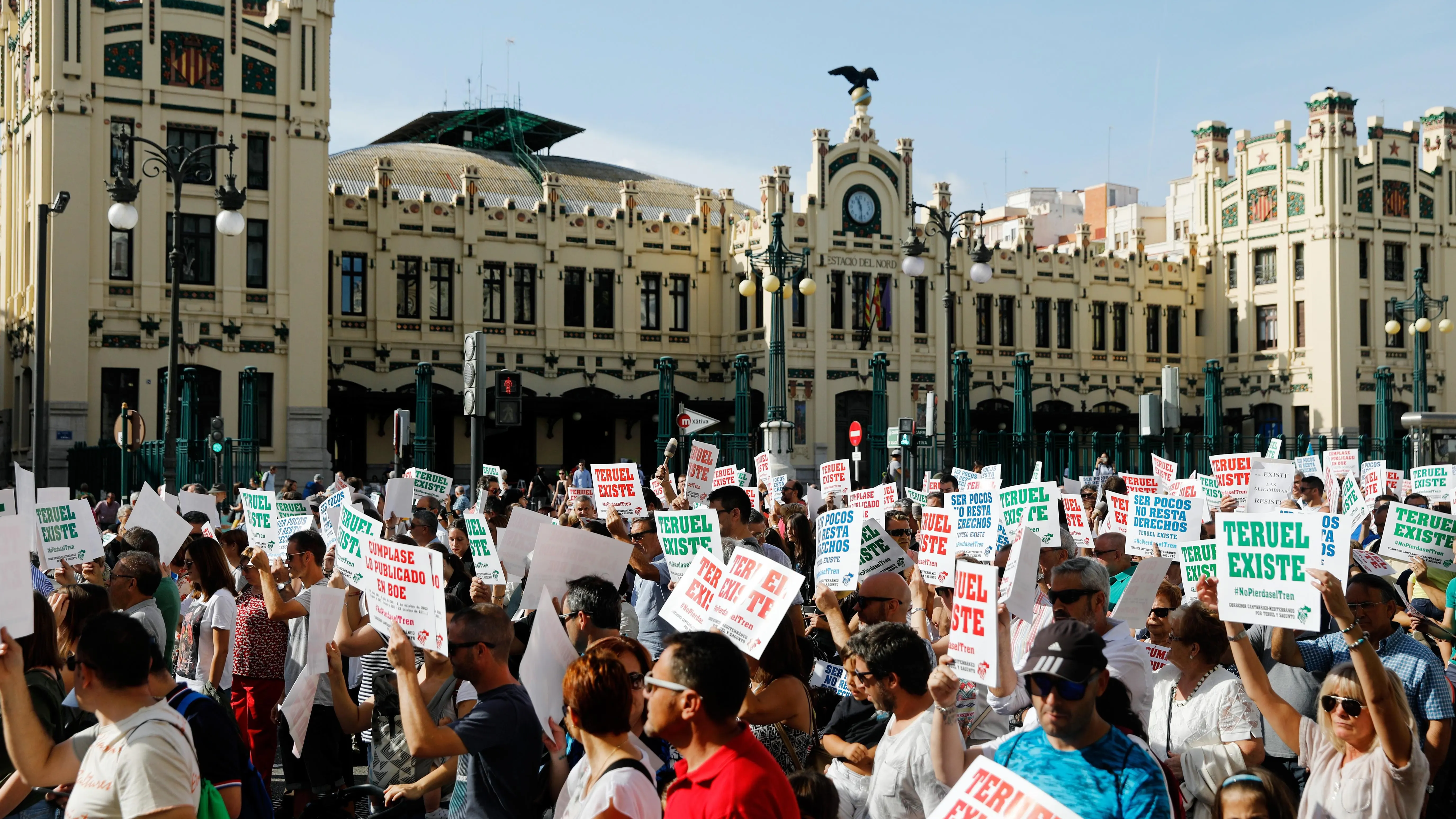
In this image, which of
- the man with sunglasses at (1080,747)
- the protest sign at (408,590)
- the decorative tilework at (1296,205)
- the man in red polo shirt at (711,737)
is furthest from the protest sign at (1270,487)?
the decorative tilework at (1296,205)

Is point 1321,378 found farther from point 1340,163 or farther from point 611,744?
point 611,744

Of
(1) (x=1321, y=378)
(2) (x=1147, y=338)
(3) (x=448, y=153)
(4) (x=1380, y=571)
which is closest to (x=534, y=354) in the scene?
(3) (x=448, y=153)

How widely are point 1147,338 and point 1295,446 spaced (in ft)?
21.9

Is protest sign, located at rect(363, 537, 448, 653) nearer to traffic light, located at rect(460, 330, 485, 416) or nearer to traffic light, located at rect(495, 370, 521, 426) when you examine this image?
traffic light, located at rect(460, 330, 485, 416)

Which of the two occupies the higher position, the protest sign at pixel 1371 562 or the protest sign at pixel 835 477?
the protest sign at pixel 835 477

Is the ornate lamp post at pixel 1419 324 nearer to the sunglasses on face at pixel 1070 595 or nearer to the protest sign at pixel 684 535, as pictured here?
the protest sign at pixel 684 535

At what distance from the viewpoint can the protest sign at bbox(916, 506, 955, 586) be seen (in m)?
9.46

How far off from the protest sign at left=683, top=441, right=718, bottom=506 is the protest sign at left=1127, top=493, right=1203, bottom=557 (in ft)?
17.0

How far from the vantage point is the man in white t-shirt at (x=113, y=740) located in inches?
187

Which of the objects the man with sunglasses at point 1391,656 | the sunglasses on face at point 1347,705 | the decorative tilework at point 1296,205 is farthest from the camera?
the decorative tilework at point 1296,205

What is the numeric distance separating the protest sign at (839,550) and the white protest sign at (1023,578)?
5.98 feet

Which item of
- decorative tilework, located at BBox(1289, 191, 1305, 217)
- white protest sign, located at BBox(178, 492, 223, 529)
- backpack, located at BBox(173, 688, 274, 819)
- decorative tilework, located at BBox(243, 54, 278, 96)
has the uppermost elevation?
decorative tilework, located at BBox(243, 54, 278, 96)

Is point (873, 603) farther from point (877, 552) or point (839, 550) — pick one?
point (839, 550)

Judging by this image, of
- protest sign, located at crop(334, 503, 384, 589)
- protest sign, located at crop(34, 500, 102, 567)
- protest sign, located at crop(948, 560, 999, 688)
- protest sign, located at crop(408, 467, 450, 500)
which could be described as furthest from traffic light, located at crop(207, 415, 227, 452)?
protest sign, located at crop(948, 560, 999, 688)
